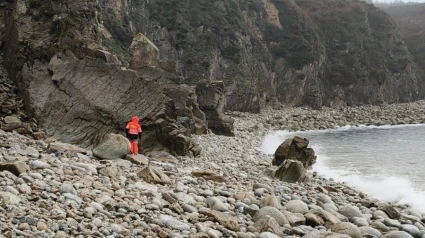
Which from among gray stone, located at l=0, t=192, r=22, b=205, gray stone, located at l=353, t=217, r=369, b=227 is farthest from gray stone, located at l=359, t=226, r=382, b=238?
gray stone, located at l=0, t=192, r=22, b=205

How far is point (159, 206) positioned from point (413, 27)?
14785 centimetres

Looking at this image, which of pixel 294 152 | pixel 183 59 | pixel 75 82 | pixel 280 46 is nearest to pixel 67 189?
pixel 75 82

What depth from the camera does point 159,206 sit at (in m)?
8.92

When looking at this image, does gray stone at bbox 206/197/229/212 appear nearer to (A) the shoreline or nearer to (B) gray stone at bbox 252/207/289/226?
(A) the shoreline

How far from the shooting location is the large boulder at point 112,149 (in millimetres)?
13961

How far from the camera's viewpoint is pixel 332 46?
98.6 m

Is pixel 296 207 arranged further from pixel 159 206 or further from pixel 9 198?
pixel 9 198

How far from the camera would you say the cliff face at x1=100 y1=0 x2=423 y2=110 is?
69.5 m

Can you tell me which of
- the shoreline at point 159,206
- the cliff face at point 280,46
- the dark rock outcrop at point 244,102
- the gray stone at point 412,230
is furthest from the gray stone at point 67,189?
the dark rock outcrop at point 244,102

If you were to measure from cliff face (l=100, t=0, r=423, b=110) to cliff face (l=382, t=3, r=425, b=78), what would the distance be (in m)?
13.2

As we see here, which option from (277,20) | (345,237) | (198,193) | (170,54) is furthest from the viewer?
(277,20)

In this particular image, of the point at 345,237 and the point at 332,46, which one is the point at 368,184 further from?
the point at 332,46

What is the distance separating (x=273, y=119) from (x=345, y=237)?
Result: 53.1 metres

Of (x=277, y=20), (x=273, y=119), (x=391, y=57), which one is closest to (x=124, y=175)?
(x=273, y=119)
